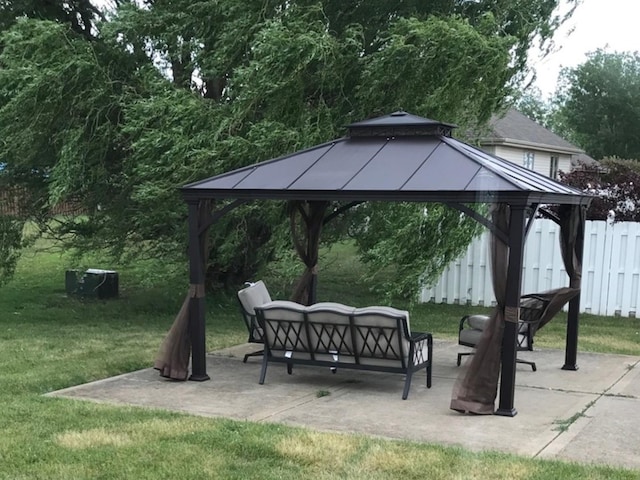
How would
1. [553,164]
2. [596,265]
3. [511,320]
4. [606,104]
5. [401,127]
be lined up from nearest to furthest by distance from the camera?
1. [511,320]
2. [401,127]
3. [596,265]
4. [553,164]
5. [606,104]

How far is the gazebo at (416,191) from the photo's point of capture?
668cm

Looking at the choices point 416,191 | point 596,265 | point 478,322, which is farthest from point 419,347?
point 596,265

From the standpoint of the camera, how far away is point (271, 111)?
10703 millimetres

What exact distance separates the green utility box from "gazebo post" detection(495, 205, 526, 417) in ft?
31.6

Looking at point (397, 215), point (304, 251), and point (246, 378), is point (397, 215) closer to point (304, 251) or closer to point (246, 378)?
point (304, 251)

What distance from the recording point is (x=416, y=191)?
6.90 meters

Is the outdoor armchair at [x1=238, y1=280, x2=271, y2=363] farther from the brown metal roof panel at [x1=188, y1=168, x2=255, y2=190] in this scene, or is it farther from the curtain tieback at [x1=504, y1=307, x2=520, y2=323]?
the curtain tieback at [x1=504, y1=307, x2=520, y2=323]

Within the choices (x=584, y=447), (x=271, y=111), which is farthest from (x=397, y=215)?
(x=584, y=447)

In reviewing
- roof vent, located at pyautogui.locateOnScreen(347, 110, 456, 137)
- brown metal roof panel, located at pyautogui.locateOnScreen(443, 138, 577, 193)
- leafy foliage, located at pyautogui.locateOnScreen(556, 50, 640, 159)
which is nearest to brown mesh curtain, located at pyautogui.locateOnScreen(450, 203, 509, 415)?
brown metal roof panel, located at pyautogui.locateOnScreen(443, 138, 577, 193)

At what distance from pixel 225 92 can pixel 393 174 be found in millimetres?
5174

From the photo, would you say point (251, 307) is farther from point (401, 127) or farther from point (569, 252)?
point (569, 252)

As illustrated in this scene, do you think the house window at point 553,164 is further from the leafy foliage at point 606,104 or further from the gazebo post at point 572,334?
the gazebo post at point 572,334

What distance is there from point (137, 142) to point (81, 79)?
5.46 feet

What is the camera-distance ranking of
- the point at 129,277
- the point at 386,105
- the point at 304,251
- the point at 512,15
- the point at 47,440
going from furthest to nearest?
the point at 129,277 → the point at 512,15 → the point at 386,105 → the point at 304,251 → the point at 47,440
